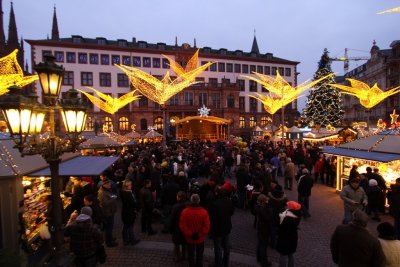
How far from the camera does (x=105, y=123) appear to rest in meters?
45.0

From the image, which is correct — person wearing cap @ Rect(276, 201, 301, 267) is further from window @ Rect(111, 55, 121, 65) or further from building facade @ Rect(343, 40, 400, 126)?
building facade @ Rect(343, 40, 400, 126)

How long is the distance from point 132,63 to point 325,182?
3938 cm

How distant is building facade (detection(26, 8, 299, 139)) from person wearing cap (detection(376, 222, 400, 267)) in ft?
125

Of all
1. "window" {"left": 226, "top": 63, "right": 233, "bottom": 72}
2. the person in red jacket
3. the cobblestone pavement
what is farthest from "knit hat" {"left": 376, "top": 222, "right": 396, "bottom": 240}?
"window" {"left": 226, "top": 63, "right": 233, "bottom": 72}

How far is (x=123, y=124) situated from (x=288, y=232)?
141 ft

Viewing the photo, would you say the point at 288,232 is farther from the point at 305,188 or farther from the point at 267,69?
the point at 267,69

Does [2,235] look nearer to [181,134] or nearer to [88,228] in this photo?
[88,228]

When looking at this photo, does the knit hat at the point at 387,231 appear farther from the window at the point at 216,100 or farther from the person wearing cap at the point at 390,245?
the window at the point at 216,100

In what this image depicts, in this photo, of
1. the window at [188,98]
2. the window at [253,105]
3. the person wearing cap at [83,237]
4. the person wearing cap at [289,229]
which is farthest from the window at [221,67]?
the person wearing cap at [83,237]

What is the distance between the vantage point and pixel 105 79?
46062mm

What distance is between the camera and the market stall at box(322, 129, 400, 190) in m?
10.4

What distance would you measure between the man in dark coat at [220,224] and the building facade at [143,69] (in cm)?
3581

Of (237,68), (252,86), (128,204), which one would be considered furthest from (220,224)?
(252,86)

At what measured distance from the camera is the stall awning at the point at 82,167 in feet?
24.7
